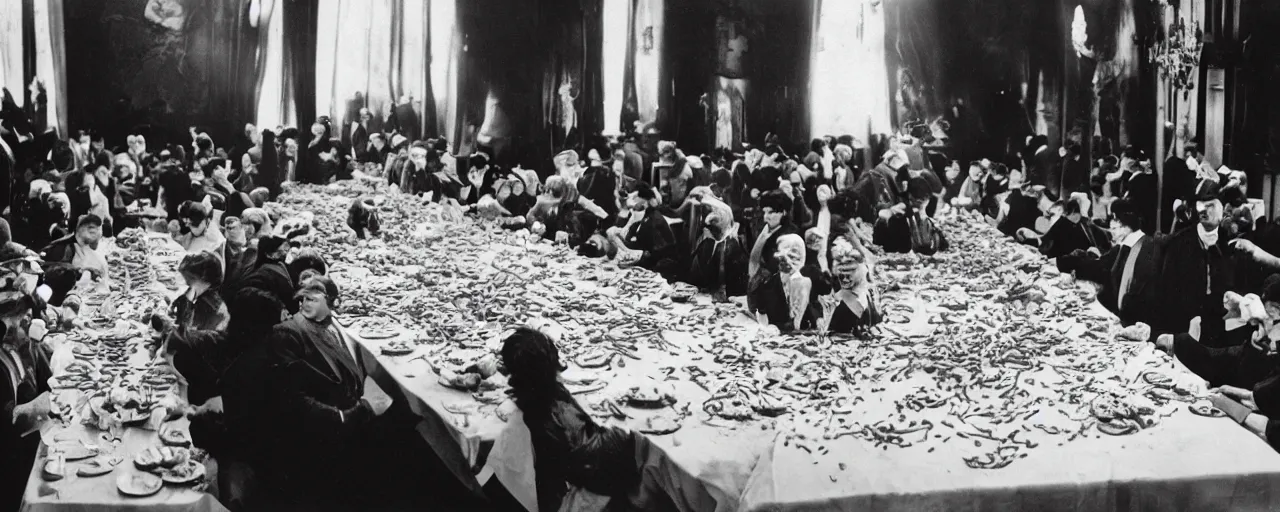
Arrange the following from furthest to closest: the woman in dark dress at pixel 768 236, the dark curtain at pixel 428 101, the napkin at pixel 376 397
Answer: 1. the woman in dark dress at pixel 768 236
2. the dark curtain at pixel 428 101
3. the napkin at pixel 376 397

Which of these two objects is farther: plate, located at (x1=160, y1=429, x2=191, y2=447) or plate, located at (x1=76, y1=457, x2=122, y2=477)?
plate, located at (x1=160, y1=429, x2=191, y2=447)

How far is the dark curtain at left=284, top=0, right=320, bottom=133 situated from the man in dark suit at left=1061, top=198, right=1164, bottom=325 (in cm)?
535

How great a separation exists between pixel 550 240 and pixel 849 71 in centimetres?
252

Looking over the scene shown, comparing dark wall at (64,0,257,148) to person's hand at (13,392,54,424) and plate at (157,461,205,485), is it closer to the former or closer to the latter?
person's hand at (13,392,54,424)

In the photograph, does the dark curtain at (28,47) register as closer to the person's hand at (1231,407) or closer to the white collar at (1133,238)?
the white collar at (1133,238)

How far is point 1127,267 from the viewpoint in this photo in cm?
998

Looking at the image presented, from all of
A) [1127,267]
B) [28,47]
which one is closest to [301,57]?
[28,47]

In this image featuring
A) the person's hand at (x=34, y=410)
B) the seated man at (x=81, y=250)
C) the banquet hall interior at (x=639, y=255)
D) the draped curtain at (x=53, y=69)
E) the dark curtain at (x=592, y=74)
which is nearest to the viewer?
the person's hand at (x=34, y=410)

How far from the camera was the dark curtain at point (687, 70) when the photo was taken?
33.8 ft

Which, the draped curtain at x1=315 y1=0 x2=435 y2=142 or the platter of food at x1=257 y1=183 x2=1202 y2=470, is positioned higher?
the draped curtain at x1=315 y1=0 x2=435 y2=142

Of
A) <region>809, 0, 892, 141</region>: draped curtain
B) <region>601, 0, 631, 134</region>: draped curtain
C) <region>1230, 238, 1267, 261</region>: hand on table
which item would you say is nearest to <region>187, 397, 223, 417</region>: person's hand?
<region>601, 0, 631, 134</region>: draped curtain

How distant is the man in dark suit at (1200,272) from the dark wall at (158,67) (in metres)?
6.27

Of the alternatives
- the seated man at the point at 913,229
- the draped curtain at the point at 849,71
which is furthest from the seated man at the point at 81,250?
the seated man at the point at 913,229

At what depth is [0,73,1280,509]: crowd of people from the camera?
837cm
